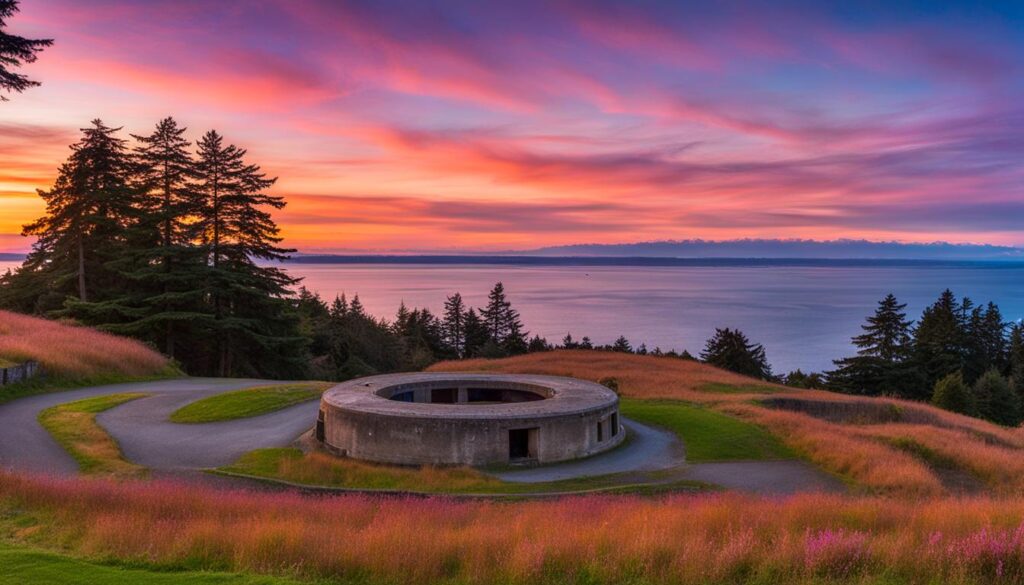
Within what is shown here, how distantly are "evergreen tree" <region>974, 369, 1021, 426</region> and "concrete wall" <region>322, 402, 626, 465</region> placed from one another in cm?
4311

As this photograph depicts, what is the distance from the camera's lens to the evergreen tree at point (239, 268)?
4019 cm

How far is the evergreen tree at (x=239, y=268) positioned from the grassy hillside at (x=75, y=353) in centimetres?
787

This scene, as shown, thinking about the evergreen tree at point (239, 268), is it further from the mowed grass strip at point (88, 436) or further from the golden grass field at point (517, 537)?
the golden grass field at point (517, 537)

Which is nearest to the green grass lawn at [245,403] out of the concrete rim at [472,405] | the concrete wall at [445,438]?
the concrete rim at [472,405]

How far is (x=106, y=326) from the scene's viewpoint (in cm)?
3669

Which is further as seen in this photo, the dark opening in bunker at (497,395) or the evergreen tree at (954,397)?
the evergreen tree at (954,397)

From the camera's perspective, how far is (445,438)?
1703cm

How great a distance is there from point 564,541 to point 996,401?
53491 millimetres

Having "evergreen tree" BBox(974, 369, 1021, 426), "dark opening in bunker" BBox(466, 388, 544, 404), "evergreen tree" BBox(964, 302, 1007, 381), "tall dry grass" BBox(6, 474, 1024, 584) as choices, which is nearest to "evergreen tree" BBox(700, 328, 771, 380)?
"evergreen tree" BBox(974, 369, 1021, 426)

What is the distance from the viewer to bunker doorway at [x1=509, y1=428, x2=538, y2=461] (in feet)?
58.5

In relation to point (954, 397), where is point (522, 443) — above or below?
above

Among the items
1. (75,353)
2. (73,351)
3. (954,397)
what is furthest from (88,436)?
(954,397)

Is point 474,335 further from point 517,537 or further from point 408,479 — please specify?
point 517,537

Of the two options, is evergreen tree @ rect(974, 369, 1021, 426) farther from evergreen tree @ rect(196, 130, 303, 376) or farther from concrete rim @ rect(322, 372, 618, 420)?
evergreen tree @ rect(196, 130, 303, 376)
